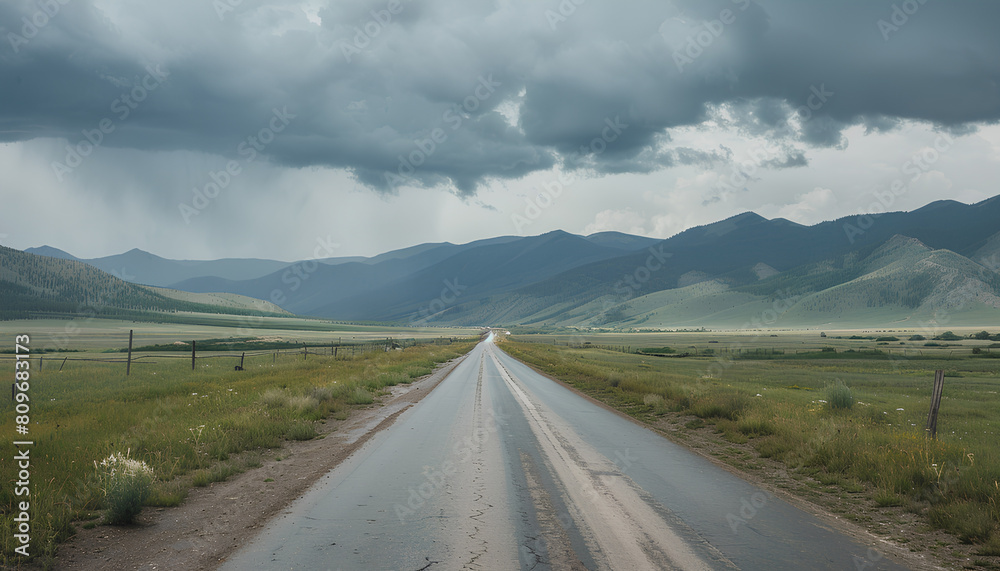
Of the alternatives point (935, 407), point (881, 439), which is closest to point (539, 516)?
point (881, 439)

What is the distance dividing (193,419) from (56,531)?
803cm

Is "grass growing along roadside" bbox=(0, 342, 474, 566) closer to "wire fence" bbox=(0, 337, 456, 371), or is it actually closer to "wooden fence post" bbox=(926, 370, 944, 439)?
"wire fence" bbox=(0, 337, 456, 371)

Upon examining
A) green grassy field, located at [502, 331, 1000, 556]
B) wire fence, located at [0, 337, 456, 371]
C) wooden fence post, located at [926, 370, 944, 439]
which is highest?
wooden fence post, located at [926, 370, 944, 439]

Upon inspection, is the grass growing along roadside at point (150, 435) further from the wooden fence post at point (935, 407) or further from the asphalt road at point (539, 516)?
the wooden fence post at point (935, 407)

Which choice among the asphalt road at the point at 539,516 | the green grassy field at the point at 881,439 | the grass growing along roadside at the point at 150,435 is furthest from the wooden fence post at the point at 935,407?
the grass growing along roadside at the point at 150,435

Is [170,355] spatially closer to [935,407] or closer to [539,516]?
[539,516]

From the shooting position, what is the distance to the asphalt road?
5.66 metres

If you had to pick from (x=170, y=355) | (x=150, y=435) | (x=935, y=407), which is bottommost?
(x=170, y=355)

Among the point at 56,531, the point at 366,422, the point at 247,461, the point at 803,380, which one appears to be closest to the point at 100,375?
the point at 366,422

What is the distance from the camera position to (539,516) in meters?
6.97

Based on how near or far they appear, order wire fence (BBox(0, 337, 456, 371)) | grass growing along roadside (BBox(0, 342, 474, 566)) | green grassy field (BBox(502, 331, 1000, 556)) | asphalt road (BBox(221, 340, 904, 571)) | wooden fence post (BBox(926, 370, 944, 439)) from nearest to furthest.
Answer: asphalt road (BBox(221, 340, 904, 571)), grass growing along roadside (BBox(0, 342, 474, 566)), green grassy field (BBox(502, 331, 1000, 556)), wooden fence post (BBox(926, 370, 944, 439)), wire fence (BBox(0, 337, 456, 371))

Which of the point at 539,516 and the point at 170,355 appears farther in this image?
the point at 170,355

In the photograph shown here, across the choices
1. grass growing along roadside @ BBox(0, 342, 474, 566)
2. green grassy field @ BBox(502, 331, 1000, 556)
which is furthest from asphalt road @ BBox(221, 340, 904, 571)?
grass growing along roadside @ BBox(0, 342, 474, 566)

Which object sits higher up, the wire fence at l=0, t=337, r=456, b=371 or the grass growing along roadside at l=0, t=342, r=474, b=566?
the grass growing along roadside at l=0, t=342, r=474, b=566
